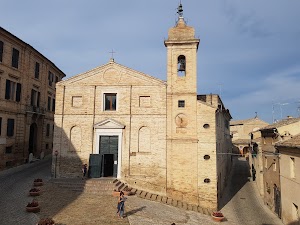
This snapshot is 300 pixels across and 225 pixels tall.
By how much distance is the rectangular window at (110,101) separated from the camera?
2566 cm

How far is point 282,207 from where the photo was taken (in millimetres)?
20969

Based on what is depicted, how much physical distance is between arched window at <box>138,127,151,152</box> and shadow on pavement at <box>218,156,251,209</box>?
8.78 metres

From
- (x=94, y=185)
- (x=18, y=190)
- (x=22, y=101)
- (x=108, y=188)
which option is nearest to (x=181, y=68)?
(x=108, y=188)

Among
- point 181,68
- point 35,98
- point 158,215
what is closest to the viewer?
point 158,215

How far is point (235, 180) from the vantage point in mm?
36406

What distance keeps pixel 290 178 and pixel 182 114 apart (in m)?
10.2

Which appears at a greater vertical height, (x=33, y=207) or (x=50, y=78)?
(x=50, y=78)

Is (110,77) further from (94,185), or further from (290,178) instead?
(290,178)

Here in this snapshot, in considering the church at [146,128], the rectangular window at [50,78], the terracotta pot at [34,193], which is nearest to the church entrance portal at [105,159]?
the church at [146,128]

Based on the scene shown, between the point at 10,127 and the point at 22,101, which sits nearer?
the point at 10,127

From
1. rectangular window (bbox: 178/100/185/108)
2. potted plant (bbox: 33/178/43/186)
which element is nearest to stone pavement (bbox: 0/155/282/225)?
potted plant (bbox: 33/178/43/186)

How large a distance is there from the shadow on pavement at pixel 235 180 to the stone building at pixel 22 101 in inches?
908

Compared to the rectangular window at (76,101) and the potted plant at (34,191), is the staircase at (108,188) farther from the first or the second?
the rectangular window at (76,101)

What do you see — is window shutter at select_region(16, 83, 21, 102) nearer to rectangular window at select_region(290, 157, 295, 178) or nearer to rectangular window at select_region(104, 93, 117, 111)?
rectangular window at select_region(104, 93, 117, 111)
